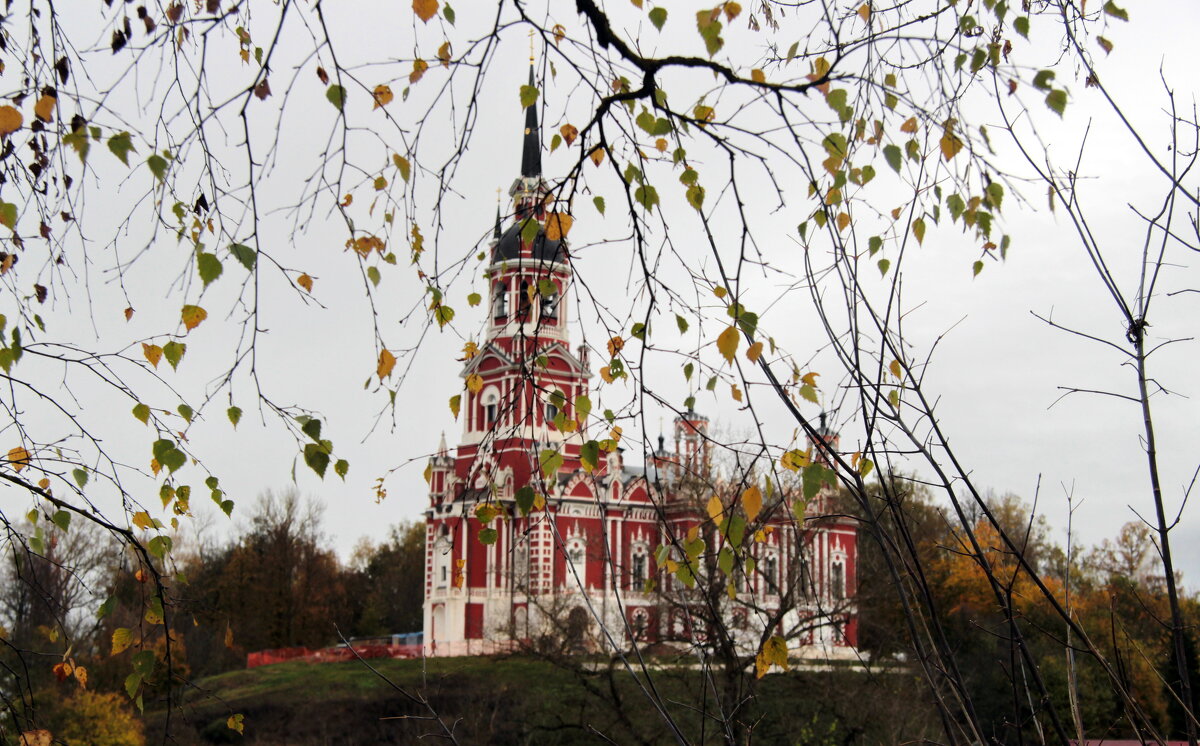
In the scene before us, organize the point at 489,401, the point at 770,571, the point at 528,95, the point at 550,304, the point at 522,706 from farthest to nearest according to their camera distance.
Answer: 1. the point at 489,401
2. the point at 522,706
3. the point at 770,571
4. the point at 550,304
5. the point at 528,95

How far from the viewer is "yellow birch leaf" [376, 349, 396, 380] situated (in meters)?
2.71

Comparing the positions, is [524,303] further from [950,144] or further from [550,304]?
[950,144]

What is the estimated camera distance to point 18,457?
3.23m

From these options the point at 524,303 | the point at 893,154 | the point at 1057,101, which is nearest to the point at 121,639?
the point at 524,303

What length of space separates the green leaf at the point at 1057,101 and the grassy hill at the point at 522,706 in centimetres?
1033

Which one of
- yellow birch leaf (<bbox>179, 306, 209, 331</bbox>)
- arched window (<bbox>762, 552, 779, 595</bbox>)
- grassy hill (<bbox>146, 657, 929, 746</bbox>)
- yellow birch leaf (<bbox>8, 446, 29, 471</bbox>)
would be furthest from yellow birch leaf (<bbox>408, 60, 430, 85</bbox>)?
grassy hill (<bbox>146, 657, 929, 746</bbox>)

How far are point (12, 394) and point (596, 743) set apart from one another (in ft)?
52.4

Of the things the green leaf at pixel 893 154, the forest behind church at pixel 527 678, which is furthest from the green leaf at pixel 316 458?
the forest behind church at pixel 527 678

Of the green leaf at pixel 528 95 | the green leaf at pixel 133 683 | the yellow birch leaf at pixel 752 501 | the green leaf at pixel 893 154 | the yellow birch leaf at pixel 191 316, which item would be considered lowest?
the green leaf at pixel 133 683

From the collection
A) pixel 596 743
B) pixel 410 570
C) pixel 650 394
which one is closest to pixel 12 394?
pixel 650 394

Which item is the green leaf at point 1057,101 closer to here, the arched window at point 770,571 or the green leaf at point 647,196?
the green leaf at point 647,196

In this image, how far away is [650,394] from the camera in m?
2.75

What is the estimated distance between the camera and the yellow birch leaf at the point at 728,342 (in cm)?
225

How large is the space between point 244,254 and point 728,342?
0.98 metres
